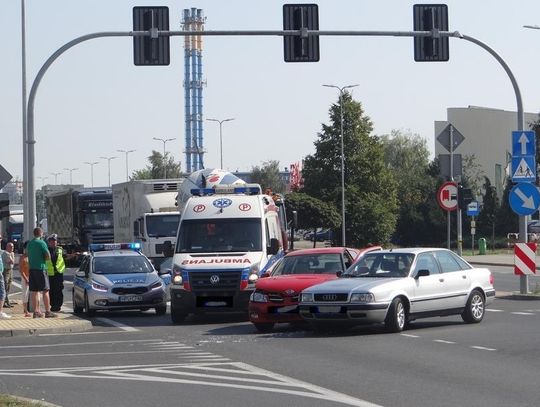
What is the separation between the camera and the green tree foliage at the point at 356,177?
87.0 meters

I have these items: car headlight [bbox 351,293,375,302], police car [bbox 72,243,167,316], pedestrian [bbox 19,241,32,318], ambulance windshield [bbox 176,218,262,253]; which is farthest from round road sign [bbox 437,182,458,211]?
car headlight [bbox 351,293,375,302]

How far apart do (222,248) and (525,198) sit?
25.0 feet

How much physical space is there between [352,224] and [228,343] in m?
68.8

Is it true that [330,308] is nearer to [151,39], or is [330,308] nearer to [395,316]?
[395,316]

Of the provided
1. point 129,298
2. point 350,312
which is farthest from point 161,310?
point 350,312

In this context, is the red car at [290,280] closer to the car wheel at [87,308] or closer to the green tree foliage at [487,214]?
the car wheel at [87,308]

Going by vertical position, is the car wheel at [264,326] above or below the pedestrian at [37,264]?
below

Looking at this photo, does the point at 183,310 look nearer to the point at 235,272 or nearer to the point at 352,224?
the point at 235,272

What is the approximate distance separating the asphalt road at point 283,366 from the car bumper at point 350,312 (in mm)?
326

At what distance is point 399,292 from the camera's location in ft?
64.7

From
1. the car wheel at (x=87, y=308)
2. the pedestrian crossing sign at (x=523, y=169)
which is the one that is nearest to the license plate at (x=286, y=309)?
the car wheel at (x=87, y=308)

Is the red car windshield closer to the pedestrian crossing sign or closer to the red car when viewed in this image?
the red car

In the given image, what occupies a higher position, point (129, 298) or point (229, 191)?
point (229, 191)

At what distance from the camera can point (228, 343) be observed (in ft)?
62.6
